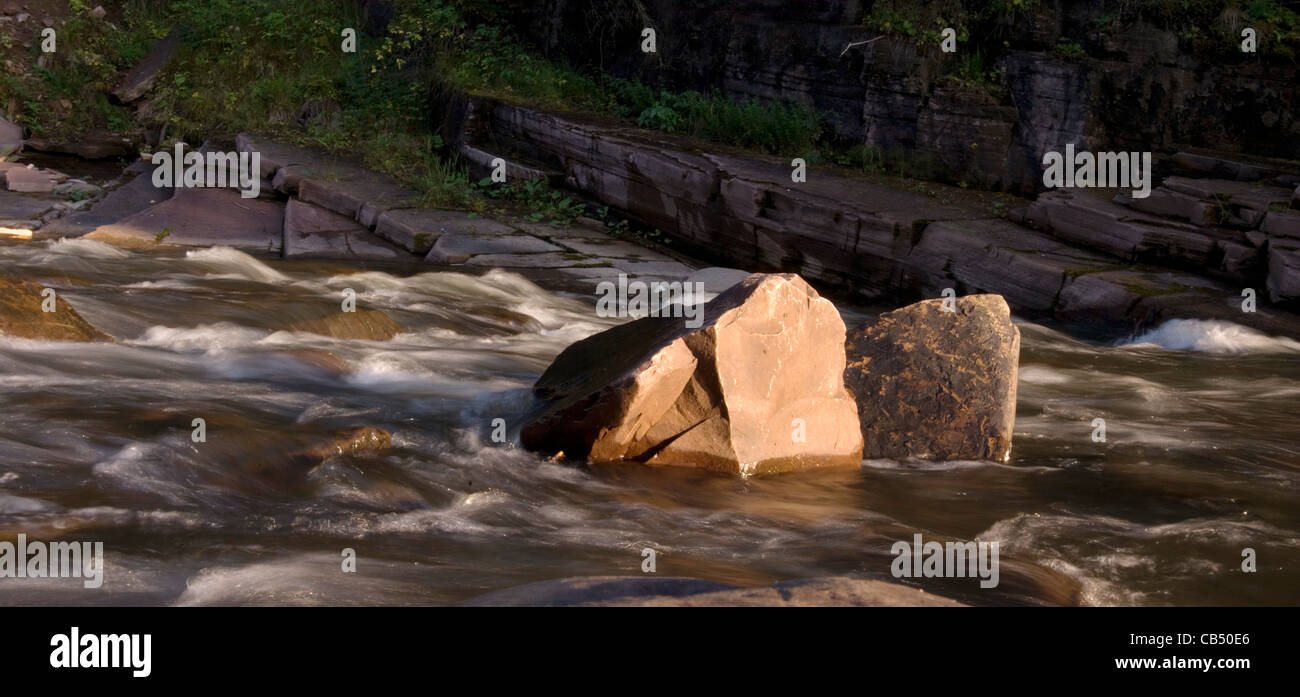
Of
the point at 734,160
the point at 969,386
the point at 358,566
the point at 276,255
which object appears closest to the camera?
the point at 358,566

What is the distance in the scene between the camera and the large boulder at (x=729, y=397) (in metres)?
4.78

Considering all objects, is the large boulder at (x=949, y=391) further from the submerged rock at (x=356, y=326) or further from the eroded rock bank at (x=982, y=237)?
the submerged rock at (x=356, y=326)

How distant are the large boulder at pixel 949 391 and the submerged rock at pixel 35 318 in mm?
3975

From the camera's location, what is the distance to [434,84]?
43.9 ft

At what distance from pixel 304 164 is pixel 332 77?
2586 millimetres

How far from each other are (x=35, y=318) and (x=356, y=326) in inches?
70.4

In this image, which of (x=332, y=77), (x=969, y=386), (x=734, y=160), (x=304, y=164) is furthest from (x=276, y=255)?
(x=969, y=386)

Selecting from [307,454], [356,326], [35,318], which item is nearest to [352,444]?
[307,454]

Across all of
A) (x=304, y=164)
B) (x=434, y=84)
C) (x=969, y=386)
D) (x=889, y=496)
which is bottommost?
(x=889, y=496)

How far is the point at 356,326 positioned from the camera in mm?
7180

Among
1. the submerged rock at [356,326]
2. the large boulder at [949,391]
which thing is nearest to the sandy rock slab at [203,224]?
the submerged rock at [356,326]

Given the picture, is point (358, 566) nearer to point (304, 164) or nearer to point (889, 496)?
point (889, 496)

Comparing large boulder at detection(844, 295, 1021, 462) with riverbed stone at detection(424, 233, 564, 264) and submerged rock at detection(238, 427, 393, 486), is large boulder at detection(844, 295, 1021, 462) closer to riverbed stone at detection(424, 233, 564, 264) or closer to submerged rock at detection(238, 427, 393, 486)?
submerged rock at detection(238, 427, 393, 486)

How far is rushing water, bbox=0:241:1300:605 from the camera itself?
371 centimetres
